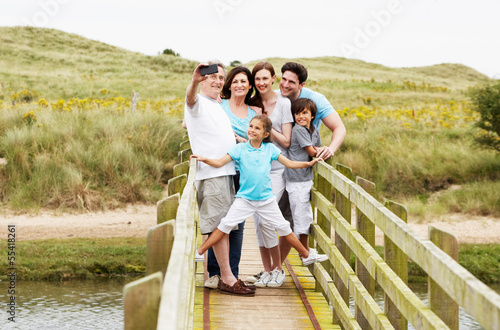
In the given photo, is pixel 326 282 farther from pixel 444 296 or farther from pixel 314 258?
pixel 444 296

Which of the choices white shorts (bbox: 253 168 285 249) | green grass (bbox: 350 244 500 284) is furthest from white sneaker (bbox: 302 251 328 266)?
green grass (bbox: 350 244 500 284)

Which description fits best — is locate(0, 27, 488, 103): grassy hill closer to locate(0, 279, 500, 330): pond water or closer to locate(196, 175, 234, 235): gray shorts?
locate(0, 279, 500, 330): pond water

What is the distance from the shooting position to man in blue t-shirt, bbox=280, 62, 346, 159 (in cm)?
557

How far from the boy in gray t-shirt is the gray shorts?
0.76 m

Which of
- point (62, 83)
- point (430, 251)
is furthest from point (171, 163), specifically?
point (62, 83)

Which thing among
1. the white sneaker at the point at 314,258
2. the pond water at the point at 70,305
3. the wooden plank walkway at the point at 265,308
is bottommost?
the pond water at the point at 70,305

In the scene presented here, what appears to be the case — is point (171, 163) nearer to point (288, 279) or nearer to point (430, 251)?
point (288, 279)

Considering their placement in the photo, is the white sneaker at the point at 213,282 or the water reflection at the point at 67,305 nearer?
the white sneaker at the point at 213,282

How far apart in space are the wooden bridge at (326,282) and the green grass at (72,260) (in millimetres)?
5513

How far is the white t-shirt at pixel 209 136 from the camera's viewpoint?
4988 millimetres

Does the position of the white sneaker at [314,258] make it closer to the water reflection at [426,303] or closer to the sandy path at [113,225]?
the water reflection at [426,303]

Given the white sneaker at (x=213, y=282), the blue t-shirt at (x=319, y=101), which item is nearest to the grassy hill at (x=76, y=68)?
the blue t-shirt at (x=319, y=101)

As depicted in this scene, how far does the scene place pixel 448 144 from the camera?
1830cm

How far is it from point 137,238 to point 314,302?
28.9 ft
